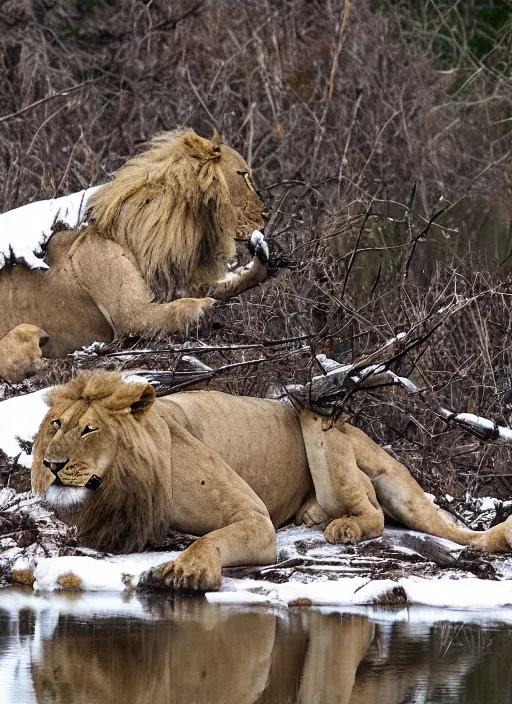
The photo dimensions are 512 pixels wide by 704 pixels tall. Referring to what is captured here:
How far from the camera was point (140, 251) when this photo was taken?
28.4 ft

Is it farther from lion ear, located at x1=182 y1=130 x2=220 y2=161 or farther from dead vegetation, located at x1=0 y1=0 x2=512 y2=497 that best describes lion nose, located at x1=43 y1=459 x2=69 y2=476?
lion ear, located at x1=182 y1=130 x2=220 y2=161

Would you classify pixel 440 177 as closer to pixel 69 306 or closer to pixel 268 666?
pixel 69 306

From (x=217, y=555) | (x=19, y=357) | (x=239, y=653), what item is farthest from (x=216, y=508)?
(x=19, y=357)

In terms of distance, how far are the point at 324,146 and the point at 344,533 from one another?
843cm

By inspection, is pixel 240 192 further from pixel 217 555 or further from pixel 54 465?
pixel 217 555

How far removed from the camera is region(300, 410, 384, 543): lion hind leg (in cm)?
727

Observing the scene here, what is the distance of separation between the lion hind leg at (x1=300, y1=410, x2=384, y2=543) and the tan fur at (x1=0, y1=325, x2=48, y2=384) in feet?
5.12

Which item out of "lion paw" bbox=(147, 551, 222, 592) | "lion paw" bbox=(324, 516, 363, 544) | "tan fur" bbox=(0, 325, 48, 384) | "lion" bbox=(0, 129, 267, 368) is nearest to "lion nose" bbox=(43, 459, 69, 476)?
"lion paw" bbox=(147, 551, 222, 592)

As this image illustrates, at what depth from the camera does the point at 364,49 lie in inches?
656

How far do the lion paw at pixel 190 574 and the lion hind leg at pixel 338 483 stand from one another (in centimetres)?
116

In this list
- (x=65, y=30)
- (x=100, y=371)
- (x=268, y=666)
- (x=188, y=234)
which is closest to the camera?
(x=268, y=666)

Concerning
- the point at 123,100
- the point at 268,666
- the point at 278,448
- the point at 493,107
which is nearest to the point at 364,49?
the point at 493,107

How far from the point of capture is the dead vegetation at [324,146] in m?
8.63

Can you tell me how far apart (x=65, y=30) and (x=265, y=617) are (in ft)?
38.3
